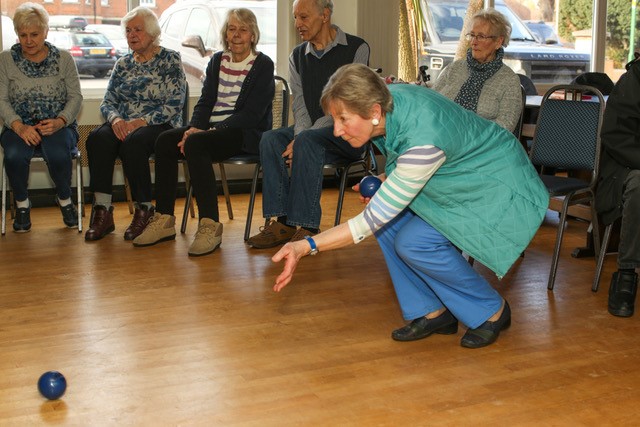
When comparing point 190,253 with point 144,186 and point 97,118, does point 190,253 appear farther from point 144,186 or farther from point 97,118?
point 97,118

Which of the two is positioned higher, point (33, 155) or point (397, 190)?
point (397, 190)

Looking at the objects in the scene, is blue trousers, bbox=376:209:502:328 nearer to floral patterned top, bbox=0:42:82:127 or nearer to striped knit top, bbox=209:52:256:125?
striped knit top, bbox=209:52:256:125

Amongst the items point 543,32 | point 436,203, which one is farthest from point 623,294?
point 543,32

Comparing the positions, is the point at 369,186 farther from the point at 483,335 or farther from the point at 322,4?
the point at 322,4

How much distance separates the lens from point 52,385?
2469 mm

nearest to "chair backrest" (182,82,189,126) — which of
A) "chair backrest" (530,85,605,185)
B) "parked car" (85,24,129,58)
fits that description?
"parked car" (85,24,129,58)

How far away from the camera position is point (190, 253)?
4324 mm

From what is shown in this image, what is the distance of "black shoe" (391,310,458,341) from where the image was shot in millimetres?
3047

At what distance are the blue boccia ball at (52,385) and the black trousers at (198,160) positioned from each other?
201cm

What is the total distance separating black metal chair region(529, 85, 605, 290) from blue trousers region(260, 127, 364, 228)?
927 mm

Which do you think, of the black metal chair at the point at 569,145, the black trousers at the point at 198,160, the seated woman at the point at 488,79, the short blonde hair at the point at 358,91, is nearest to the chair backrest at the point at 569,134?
the black metal chair at the point at 569,145

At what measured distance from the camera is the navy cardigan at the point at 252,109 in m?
4.59

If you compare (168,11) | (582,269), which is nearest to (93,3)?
(168,11)

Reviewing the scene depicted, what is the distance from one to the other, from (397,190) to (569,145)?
170 centimetres
